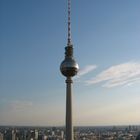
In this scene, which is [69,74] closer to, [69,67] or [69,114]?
[69,67]

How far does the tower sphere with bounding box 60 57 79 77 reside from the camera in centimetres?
4797

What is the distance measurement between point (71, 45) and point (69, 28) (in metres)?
2.64

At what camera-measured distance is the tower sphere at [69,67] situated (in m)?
48.0

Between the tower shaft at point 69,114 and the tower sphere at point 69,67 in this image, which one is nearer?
the tower shaft at point 69,114

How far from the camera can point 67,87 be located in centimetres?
4825

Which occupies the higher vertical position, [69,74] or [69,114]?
[69,74]

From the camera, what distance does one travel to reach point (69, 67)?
47875 millimetres

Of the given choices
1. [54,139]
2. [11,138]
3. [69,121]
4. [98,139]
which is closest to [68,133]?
[69,121]

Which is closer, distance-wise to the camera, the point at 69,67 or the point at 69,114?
the point at 69,114

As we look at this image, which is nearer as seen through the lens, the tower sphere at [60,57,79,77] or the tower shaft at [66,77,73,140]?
the tower shaft at [66,77,73,140]

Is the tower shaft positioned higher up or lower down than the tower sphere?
lower down

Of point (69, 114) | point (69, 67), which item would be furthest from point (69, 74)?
point (69, 114)

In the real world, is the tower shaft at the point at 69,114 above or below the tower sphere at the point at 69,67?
below

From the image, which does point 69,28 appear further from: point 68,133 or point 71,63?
point 68,133
